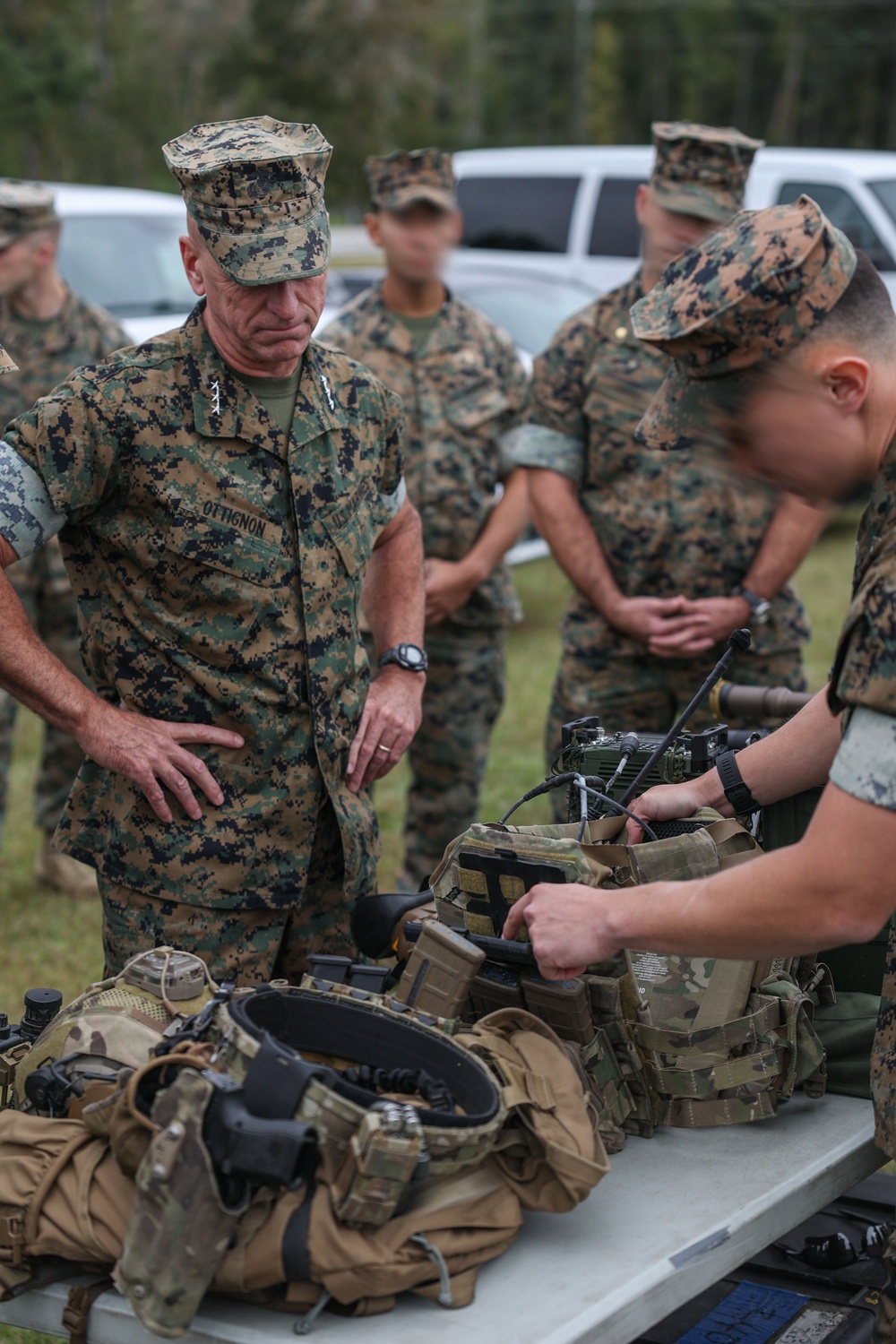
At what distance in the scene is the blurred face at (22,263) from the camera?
5.34m

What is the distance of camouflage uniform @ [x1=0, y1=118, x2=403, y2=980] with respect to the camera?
8.65 feet

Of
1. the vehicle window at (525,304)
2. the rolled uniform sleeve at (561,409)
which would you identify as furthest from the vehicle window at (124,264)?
the rolled uniform sleeve at (561,409)

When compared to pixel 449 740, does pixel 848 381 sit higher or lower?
higher

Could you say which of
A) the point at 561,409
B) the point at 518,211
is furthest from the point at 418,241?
the point at 518,211

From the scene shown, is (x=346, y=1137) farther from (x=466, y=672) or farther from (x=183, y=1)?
(x=183, y=1)

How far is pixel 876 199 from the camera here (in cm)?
1019

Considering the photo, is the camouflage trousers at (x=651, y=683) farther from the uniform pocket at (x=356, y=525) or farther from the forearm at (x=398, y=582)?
the uniform pocket at (x=356, y=525)

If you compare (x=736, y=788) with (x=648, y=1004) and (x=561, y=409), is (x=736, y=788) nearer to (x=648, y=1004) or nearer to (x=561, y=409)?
(x=648, y=1004)

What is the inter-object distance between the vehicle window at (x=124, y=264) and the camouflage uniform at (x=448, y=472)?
11.9ft

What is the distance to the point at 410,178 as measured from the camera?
4840 mm

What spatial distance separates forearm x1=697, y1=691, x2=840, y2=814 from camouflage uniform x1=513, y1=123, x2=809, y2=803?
1.57 metres

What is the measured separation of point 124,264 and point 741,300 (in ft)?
23.3

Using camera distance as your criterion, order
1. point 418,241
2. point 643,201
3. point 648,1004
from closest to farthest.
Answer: point 648,1004 < point 643,201 < point 418,241

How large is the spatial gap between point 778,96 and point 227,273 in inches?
1808
